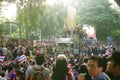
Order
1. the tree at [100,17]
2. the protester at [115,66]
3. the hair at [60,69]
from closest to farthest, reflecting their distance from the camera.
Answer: the protester at [115,66] → the hair at [60,69] → the tree at [100,17]

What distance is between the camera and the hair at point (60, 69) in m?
7.60

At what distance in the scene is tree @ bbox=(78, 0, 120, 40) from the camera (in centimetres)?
7488

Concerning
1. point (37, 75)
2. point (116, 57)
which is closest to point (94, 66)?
point (116, 57)

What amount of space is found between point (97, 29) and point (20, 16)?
31.9 meters

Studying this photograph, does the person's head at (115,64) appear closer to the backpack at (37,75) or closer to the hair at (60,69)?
the backpack at (37,75)

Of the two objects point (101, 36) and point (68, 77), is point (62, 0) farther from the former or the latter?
point (68, 77)

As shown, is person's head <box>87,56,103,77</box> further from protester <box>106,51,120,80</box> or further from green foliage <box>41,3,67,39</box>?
green foliage <box>41,3,67,39</box>

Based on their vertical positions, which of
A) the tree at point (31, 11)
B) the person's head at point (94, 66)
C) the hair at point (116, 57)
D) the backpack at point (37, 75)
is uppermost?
the tree at point (31, 11)

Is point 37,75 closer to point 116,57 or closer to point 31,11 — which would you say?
point 116,57

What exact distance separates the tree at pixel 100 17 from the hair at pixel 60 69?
67.2m

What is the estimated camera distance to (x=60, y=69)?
763 cm

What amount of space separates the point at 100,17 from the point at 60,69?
6798cm

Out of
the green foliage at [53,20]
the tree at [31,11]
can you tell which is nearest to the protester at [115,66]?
the tree at [31,11]

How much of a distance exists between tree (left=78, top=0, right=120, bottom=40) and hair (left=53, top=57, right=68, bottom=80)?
6716 cm
